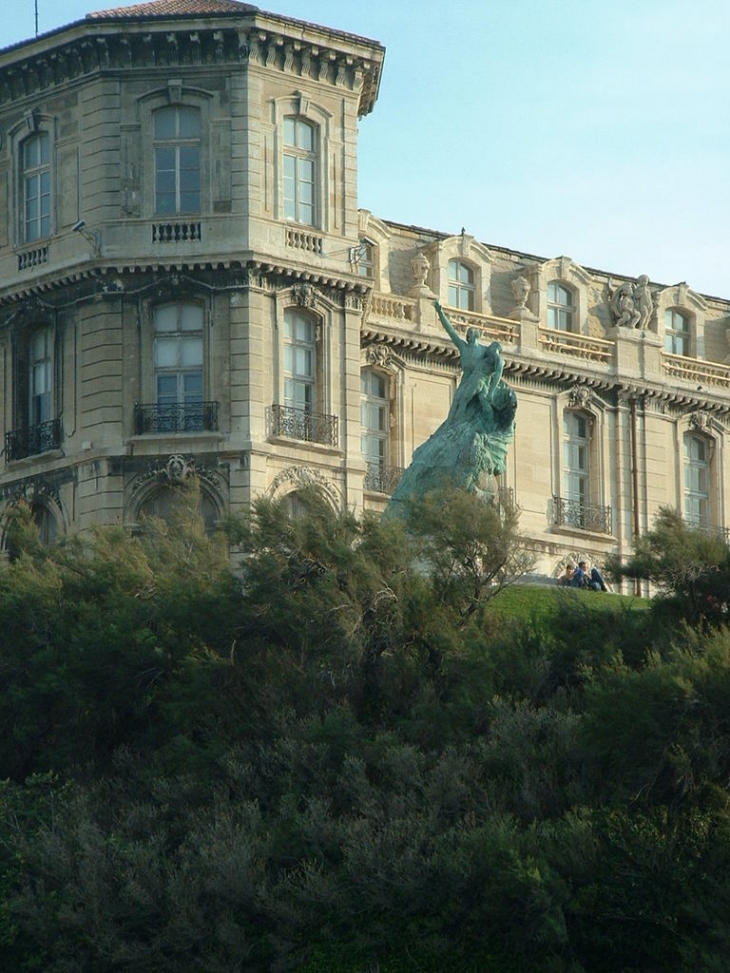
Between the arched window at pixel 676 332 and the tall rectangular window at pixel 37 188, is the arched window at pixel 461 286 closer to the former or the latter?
the arched window at pixel 676 332

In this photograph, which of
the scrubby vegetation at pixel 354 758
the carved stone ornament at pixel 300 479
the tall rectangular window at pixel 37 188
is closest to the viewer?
the scrubby vegetation at pixel 354 758

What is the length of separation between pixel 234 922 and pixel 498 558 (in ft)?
32.7

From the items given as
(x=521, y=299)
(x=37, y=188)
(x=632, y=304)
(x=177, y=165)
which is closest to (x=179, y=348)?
(x=177, y=165)

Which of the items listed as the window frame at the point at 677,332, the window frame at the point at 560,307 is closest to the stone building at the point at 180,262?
the window frame at the point at 560,307

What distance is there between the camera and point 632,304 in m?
82.3

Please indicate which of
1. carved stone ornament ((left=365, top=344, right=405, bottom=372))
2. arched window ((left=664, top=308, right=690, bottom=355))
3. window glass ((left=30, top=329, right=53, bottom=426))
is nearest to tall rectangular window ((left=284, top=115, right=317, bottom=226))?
carved stone ornament ((left=365, top=344, right=405, bottom=372))

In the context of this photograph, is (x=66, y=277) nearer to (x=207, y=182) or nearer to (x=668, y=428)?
(x=207, y=182)

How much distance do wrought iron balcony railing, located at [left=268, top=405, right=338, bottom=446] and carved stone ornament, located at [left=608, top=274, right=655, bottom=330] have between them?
14967 millimetres

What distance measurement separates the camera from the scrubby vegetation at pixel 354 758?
154ft

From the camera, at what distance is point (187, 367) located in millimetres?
67688

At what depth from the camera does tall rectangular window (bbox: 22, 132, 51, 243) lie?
6988 cm

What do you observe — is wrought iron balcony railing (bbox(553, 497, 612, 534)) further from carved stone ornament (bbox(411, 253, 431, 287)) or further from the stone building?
the stone building

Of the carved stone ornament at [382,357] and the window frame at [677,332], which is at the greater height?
the window frame at [677,332]

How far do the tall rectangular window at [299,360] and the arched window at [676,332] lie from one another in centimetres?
1714
